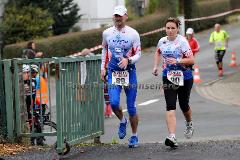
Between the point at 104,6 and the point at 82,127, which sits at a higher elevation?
the point at 104,6

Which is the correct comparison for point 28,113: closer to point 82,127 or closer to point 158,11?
point 82,127

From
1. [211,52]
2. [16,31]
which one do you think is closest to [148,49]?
[211,52]

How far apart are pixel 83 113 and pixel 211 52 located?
24299 millimetres

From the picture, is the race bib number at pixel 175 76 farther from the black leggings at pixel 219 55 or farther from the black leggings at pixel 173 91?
the black leggings at pixel 219 55

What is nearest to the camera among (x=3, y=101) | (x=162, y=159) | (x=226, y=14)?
(x=162, y=159)

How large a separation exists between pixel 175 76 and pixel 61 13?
2524 cm

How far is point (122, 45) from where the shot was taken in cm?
951

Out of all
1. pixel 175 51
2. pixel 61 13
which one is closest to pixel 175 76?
pixel 175 51

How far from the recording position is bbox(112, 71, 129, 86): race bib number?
9.48 metres

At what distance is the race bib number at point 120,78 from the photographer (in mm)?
9477

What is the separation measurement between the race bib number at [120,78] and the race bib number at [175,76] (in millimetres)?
574

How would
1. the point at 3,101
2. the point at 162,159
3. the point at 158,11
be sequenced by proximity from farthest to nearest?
the point at 158,11, the point at 3,101, the point at 162,159

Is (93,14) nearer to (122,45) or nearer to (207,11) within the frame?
(207,11)

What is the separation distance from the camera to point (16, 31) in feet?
99.3
